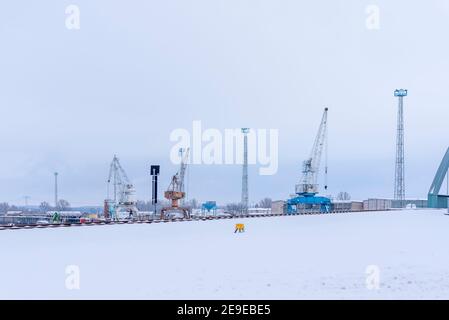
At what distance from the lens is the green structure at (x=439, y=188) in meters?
114

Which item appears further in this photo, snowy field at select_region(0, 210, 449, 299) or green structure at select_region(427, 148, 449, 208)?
green structure at select_region(427, 148, 449, 208)

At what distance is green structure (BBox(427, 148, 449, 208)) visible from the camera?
114 meters

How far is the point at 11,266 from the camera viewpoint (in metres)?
20.7

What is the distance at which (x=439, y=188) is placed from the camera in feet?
380

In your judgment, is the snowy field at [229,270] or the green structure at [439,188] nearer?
the snowy field at [229,270]

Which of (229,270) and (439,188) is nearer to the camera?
(229,270)
